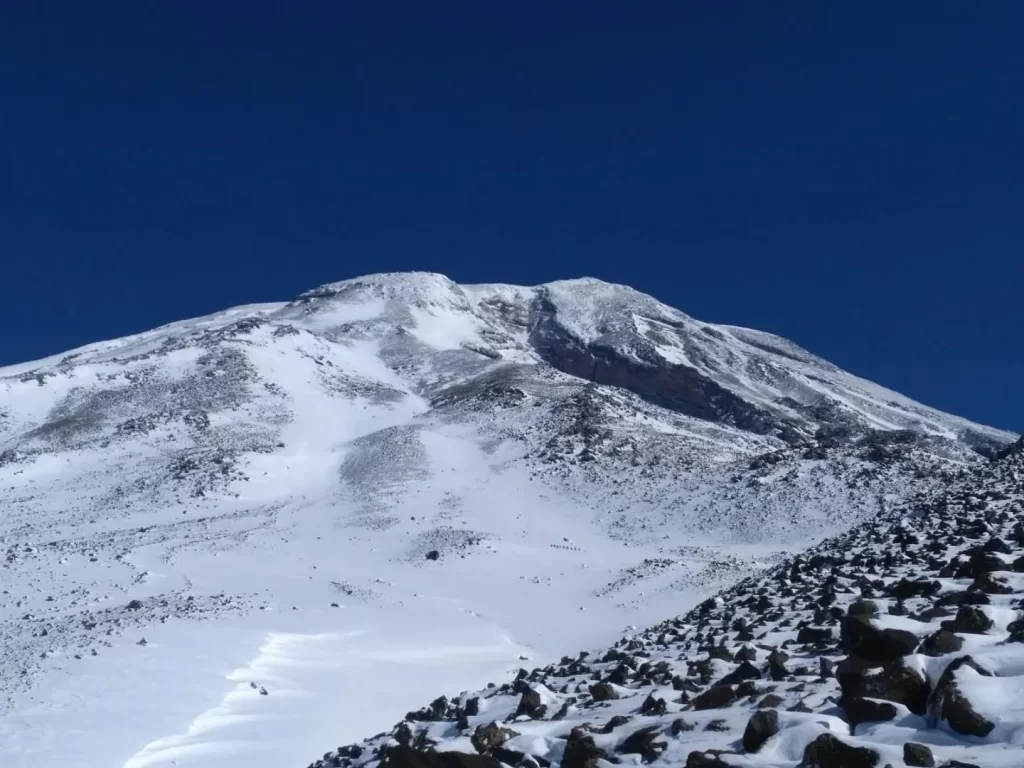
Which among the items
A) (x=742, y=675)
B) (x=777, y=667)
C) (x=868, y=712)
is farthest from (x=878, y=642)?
(x=742, y=675)

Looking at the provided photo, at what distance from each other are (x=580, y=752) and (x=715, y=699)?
1.35m

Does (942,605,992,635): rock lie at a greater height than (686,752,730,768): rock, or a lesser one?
greater

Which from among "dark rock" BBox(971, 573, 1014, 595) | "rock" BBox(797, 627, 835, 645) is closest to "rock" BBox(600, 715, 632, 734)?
"rock" BBox(797, 627, 835, 645)

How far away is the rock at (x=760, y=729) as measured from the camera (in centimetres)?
624

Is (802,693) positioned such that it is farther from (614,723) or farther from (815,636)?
(815,636)

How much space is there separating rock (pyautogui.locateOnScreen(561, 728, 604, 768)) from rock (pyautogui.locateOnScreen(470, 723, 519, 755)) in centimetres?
74

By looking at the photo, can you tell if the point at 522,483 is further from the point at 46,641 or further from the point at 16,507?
the point at 46,641

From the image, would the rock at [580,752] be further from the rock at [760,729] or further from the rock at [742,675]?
the rock at [742,675]

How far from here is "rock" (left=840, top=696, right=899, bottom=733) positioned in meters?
6.16

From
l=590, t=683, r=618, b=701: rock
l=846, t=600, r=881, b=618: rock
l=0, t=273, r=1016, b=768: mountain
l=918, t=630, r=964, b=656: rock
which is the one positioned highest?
l=0, t=273, r=1016, b=768: mountain

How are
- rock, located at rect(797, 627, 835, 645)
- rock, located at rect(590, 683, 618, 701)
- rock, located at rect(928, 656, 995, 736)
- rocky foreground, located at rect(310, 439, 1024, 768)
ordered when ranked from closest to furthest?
rock, located at rect(928, 656, 995, 736) < rocky foreground, located at rect(310, 439, 1024, 768) < rock, located at rect(590, 683, 618, 701) < rock, located at rect(797, 627, 835, 645)

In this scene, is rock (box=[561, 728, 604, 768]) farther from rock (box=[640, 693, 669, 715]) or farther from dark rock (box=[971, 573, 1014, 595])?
dark rock (box=[971, 573, 1014, 595])

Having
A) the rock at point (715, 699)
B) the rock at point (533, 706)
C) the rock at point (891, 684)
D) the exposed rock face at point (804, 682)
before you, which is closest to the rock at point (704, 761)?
the exposed rock face at point (804, 682)

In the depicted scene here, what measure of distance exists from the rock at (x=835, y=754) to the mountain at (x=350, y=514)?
33.8 ft
